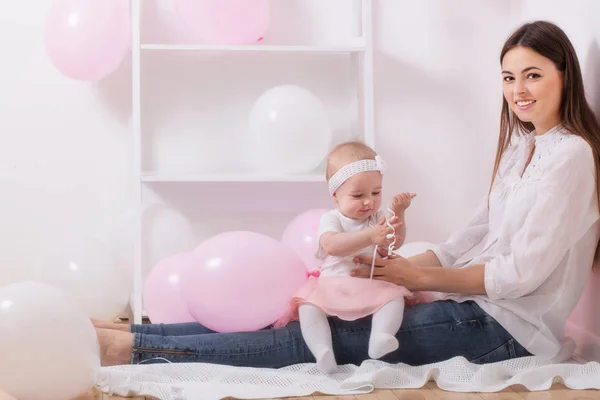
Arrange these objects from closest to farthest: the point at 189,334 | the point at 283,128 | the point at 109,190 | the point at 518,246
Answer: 1. the point at 518,246
2. the point at 189,334
3. the point at 283,128
4. the point at 109,190

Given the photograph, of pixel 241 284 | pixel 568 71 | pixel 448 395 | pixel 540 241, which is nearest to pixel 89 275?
pixel 241 284

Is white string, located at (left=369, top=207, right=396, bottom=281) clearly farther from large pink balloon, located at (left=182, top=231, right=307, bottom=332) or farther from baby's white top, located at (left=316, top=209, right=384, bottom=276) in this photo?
large pink balloon, located at (left=182, top=231, right=307, bottom=332)

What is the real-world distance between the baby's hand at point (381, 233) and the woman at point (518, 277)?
4.6 inches

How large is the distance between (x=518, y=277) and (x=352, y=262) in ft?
1.32

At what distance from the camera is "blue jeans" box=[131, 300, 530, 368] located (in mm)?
2102

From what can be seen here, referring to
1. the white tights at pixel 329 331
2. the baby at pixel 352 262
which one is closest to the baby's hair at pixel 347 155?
the baby at pixel 352 262

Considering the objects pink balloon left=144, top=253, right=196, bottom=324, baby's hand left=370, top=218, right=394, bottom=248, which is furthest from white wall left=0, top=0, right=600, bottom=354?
baby's hand left=370, top=218, right=394, bottom=248

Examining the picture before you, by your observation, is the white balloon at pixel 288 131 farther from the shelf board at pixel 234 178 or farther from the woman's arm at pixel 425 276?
the woman's arm at pixel 425 276

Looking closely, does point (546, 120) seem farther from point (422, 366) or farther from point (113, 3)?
point (113, 3)

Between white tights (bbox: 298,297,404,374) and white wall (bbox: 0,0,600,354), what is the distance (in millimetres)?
1176

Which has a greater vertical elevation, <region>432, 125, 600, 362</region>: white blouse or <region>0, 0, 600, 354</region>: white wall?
<region>0, 0, 600, 354</region>: white wall

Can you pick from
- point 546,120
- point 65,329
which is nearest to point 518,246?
point 546,120

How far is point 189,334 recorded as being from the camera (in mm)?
2264

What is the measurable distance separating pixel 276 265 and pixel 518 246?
58cm
